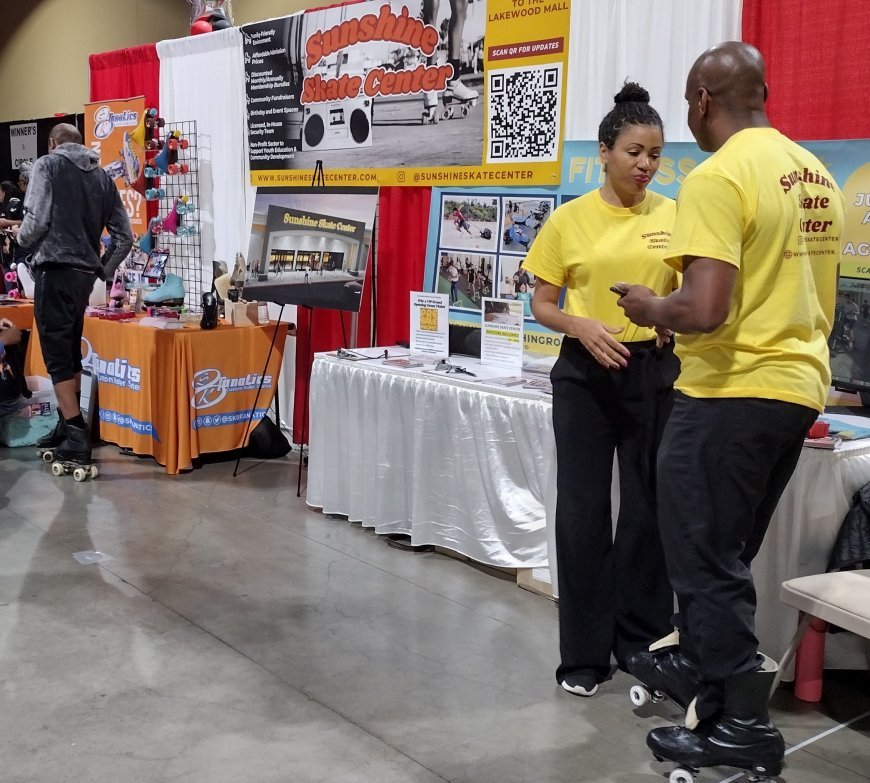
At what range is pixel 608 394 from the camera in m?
2.38

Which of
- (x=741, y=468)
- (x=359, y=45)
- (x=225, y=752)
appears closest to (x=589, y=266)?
(x=741, y=468)

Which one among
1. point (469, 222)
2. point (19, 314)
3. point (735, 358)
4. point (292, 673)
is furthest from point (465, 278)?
point (19, 314)

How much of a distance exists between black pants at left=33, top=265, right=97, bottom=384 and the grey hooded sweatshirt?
0.05 metres

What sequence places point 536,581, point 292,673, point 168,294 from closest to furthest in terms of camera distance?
point 292,673
point 536,581
point 168,294

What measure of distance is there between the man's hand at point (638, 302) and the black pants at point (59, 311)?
3.35 m

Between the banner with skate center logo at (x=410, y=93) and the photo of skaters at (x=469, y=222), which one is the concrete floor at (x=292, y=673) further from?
the banner with skate center logo at (x=410, y=93)

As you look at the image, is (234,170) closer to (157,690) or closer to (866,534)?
(157,690)

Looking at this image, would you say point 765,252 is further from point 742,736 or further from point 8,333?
point 8,333

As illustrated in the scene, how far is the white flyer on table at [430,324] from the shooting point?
3873 millimetres

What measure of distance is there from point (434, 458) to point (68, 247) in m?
2.14

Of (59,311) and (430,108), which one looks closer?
(430,108)

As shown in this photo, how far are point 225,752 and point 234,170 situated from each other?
3.89m

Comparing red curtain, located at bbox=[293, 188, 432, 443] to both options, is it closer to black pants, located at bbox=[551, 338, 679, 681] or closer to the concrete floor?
the concrete floor

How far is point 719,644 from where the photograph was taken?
1914 millimetres
